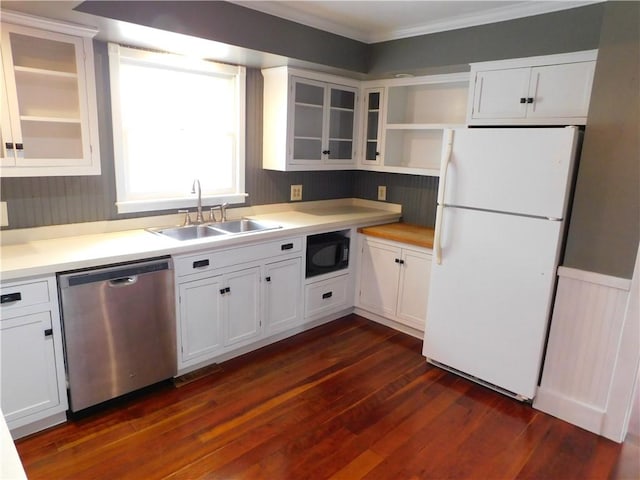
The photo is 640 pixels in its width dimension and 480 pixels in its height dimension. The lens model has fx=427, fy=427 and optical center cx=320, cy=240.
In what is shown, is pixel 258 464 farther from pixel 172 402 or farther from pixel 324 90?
pixel 324 90

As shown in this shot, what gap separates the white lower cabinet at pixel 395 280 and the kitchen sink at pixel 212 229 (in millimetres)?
913

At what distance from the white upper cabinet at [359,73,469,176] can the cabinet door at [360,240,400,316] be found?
0.71 meters

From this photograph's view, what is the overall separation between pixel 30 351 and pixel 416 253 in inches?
98.2

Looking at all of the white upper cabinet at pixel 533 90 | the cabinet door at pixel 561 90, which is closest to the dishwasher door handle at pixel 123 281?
the white upper cabinet at pixel 533 90

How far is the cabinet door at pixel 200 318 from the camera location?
2.63 meters

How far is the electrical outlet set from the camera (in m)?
3.85

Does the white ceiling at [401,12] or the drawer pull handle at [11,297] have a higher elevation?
the white ceiling at [401,12]

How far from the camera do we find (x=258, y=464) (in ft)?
6.69

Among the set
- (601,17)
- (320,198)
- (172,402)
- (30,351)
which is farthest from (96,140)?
(601,17)

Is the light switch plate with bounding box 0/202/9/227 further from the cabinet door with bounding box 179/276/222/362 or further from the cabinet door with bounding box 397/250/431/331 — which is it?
the cabinet door with bounding box 397/250/431/331

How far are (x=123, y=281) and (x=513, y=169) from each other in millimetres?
2261

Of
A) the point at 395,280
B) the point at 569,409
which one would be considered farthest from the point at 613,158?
the point at 395,280

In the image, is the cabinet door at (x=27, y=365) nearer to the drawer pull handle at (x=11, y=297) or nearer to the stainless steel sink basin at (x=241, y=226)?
the drawer pull handle at (x=11, y=297)

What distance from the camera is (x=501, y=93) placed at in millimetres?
2887
